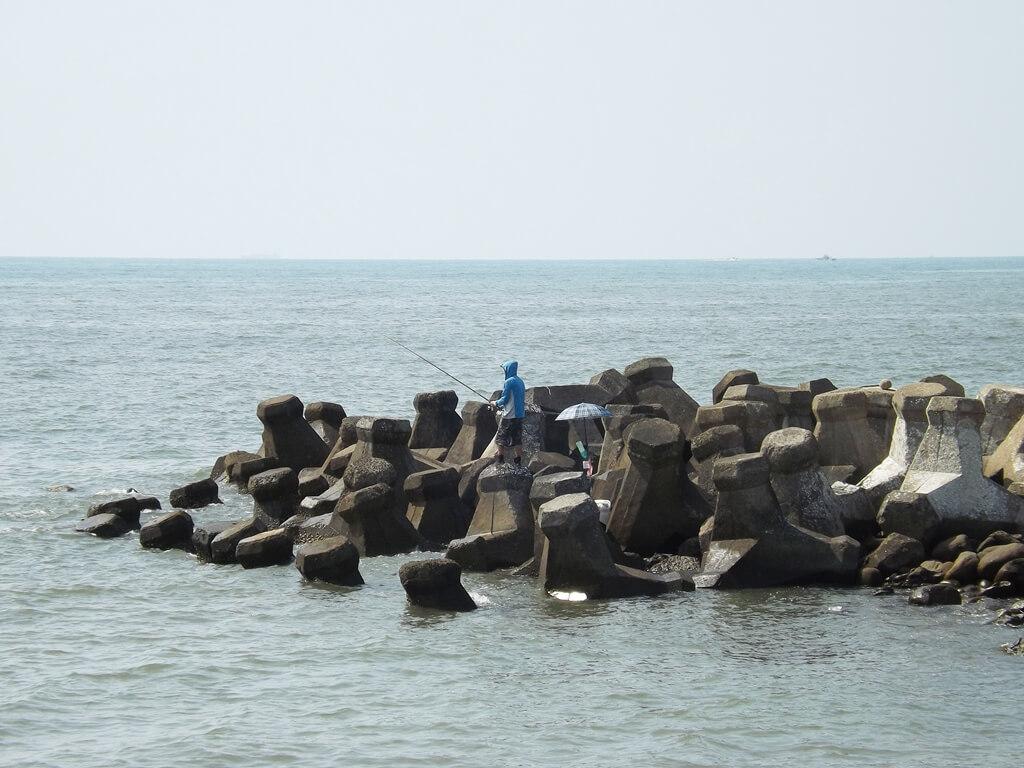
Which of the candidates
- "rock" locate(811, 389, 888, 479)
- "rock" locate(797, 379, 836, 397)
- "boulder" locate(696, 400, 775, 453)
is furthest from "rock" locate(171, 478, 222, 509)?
"rock" locate(811, 389, 888, 479)

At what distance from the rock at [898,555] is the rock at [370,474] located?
17.4 ft

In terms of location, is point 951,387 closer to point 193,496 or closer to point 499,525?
point 499,525

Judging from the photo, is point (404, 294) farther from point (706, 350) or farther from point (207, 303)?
point (706, 350)

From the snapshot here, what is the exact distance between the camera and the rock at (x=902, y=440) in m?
13.7

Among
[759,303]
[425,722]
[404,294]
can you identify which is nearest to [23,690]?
[425,722]

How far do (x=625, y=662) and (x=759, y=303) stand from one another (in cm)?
7606

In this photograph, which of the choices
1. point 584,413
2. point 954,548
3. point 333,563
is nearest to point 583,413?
point 584,413

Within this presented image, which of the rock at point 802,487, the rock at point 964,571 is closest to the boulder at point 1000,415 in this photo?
the rock at point 802,487

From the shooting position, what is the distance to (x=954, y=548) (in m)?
12.5

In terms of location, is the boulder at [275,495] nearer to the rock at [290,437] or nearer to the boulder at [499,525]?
the rock at [290,437]

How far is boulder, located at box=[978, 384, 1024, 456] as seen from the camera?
49.8 feet

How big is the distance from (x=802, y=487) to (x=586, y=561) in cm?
233

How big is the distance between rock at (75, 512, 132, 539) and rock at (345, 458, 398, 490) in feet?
10.1

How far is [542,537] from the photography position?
13289mm
